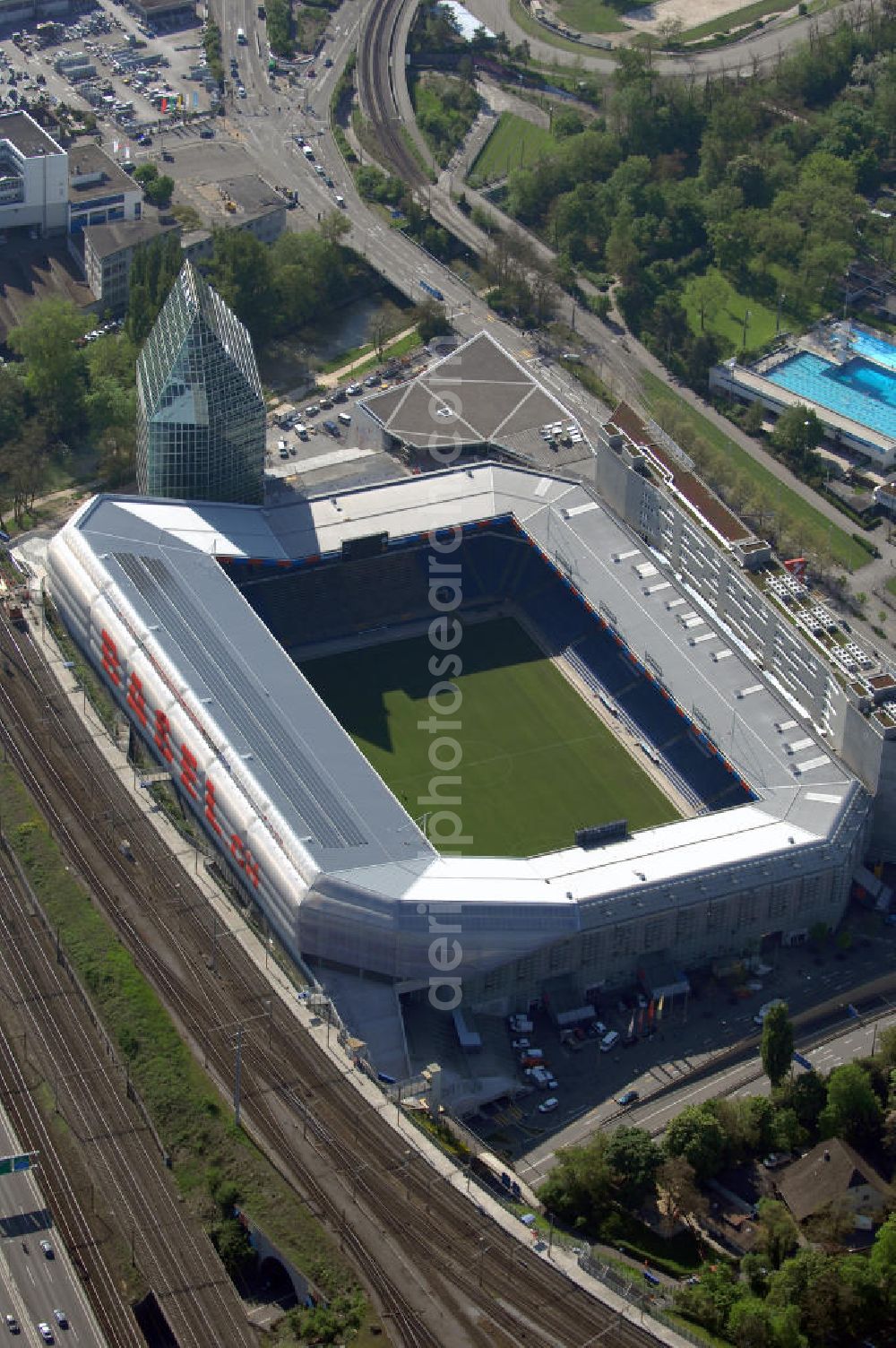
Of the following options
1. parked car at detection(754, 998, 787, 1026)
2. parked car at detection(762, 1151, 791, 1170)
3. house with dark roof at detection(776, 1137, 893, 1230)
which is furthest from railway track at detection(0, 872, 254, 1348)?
parked car at detection(754, 998, 787, 1026)

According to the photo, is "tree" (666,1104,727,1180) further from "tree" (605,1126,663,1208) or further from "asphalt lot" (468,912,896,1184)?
"asphalt lot" (468,912,896,1184)

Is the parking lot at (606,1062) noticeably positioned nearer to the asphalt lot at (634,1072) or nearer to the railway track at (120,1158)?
the asphalt lot at (634,1072)

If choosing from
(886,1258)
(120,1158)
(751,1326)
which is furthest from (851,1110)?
(120,1158)

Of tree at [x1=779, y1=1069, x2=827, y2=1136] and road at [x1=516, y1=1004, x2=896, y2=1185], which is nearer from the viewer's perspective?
tree at [x1=779, y1=1069, x2=827, y2=1136]

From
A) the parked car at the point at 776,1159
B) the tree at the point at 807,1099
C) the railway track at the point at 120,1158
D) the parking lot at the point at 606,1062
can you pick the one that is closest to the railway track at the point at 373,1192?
the railway track at the point at 120,1158

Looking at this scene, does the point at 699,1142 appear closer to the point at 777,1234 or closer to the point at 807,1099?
the point at 777,1234

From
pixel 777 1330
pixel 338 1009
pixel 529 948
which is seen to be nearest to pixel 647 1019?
pixel 529 948
